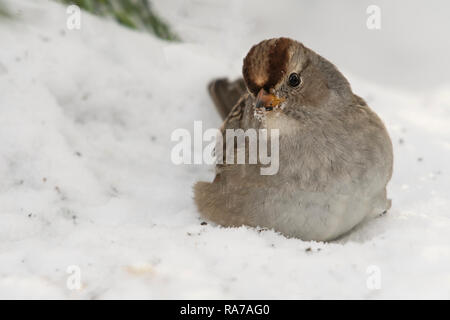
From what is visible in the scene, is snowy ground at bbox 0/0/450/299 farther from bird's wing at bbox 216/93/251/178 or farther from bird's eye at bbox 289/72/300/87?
bird's eye at bbox 289/72/300/87

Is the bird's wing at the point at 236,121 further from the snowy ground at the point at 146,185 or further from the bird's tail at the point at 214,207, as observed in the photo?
the snowy ground at the point at 146,185

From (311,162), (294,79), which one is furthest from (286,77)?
(311,162)

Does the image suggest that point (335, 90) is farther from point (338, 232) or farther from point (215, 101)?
point (215, 101)

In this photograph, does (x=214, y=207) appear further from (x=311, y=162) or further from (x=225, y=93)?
(x=225, y=93)

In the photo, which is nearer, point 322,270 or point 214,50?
point 322,270

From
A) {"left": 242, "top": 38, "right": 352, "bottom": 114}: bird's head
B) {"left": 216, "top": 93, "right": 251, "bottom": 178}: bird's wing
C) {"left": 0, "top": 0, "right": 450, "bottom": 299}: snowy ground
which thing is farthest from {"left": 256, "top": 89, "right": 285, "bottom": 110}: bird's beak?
{"left": 0, "top": 0, "right": 450, "bottom": 299}: snowy ground
